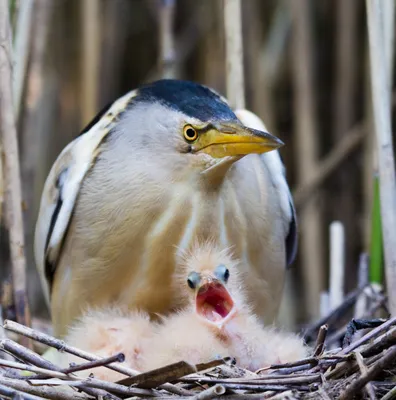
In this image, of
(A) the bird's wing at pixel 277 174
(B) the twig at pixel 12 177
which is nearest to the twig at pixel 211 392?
(B) the twig at pixel 12 177

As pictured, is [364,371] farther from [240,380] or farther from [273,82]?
[273,82]

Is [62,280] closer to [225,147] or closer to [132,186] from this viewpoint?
[132,186]

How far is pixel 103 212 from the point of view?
2.02 meters

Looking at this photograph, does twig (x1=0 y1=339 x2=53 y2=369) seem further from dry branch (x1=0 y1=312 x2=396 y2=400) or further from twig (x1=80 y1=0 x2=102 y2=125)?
twig (x1=80 y1=0 x2=102 y2=125)

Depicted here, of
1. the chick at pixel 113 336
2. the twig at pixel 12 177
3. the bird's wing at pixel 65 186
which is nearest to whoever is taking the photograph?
the chick at pixel 113 336

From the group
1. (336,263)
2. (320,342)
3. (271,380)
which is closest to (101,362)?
(271,380)

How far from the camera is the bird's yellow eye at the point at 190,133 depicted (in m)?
1.92

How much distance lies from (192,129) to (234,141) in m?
0.12

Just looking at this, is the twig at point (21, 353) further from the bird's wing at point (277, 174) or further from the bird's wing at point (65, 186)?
the bird's wing at point (277, 174)

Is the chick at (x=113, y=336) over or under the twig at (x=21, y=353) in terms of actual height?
under

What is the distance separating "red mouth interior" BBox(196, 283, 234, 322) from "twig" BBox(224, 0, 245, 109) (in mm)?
608

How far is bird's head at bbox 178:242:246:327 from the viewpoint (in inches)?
71.8

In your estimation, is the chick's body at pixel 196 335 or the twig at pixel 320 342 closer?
the twig at pixel 320 342

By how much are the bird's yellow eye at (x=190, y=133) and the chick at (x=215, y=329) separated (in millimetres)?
224
